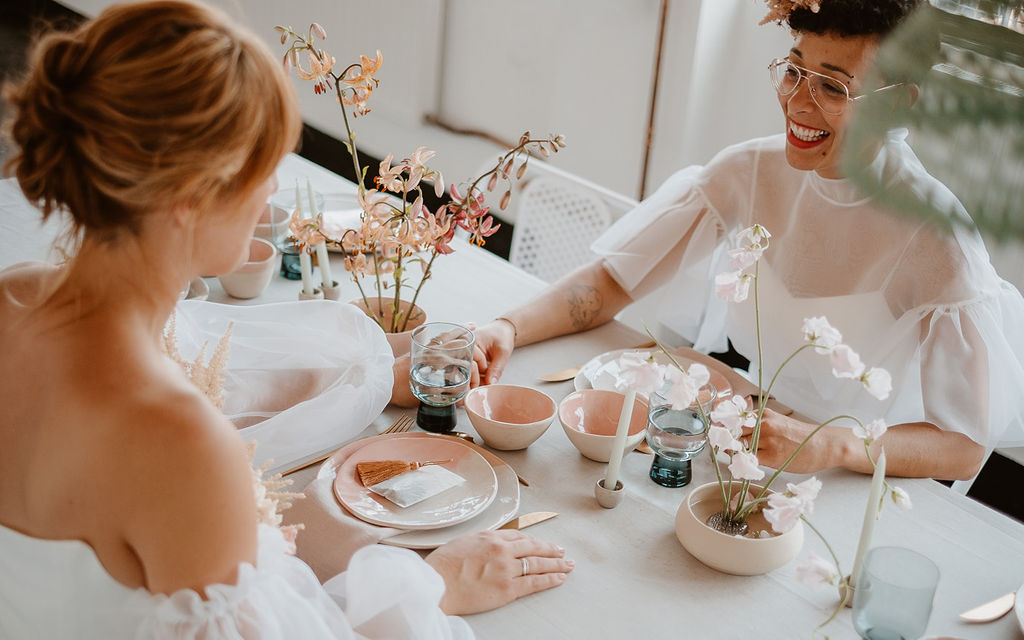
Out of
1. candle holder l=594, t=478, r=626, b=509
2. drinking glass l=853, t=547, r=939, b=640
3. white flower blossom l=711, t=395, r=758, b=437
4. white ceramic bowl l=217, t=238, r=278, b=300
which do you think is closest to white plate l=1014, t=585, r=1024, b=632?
drinking glass l=853, t=547, r=939, b=640

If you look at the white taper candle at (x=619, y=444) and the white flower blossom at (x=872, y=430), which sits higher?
the white flower blossom at (x=872, y=430)

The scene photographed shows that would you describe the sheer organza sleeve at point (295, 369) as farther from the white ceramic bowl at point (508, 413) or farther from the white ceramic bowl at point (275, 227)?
the white ceramic bowl at point (275, 227)

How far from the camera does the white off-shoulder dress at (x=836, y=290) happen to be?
1625 millimetres

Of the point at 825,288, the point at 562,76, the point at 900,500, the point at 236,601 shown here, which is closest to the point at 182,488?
the point at 236,601

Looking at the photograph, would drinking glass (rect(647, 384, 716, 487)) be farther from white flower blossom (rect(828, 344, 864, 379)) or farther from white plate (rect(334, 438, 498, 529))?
white flower blossom (rect(828, 344, 864, 379))

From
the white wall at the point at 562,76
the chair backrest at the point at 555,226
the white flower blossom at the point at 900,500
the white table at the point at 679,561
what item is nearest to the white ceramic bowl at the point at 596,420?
the white table at the point at 679,561

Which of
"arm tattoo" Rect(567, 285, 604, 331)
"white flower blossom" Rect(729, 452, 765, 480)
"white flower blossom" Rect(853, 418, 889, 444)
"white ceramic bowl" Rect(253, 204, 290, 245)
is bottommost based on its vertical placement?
"arm tattoo" Rect(567, 285, 604, 331)

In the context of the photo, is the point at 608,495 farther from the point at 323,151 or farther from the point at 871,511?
the point at 323,151

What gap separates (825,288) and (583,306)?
0.49 m

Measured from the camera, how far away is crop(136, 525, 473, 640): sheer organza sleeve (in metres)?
0.95

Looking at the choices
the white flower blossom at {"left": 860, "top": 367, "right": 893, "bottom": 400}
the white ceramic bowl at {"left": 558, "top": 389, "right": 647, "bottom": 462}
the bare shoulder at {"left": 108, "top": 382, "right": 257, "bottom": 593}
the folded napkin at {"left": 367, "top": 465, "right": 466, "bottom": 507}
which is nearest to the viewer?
the bare shoulder at {"left": 108, "top": 382, "right": 257, "bottom": 593}

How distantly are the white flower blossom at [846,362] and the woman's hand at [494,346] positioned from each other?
79 cm

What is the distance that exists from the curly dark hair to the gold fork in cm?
102

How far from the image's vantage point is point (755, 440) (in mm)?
1288
